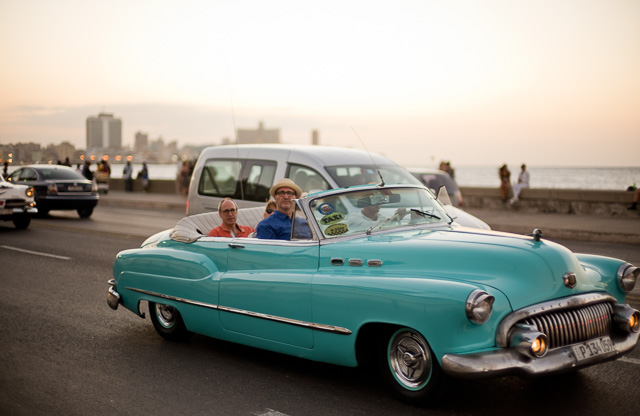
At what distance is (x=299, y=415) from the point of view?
479 centimetres

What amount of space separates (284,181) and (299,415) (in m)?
2.76

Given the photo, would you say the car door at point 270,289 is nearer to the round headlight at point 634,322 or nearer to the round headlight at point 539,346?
the round headlight at point 539,346

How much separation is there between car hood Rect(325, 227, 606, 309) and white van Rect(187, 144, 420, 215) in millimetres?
5372

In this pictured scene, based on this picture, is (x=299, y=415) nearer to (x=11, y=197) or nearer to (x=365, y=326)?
(x=365, y=326)

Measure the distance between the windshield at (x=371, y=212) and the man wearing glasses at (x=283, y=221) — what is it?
8.6 inches

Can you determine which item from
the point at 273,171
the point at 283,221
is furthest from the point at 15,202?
the point at 283,221

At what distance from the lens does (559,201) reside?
873 inches

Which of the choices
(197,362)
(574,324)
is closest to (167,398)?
(197,362)

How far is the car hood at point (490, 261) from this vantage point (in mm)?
4688

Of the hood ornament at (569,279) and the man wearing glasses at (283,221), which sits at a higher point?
the man wearing glasses at (283,221)

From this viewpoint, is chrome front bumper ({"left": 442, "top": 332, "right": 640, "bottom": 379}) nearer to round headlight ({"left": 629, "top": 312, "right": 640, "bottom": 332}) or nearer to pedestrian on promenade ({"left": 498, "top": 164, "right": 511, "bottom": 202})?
round headlight ({"left": 629, "top": 312, "right": 640, "bottom": 332})

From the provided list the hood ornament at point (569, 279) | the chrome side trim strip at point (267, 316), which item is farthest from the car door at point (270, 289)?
the hood ornament at point (569, 279)

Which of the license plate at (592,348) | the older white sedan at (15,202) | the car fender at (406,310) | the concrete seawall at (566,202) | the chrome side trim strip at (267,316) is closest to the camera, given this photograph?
the car fender at (406,310)

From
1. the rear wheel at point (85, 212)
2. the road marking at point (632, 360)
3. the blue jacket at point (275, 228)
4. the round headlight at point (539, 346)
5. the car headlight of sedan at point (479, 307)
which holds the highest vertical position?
the blue jacket at point (275, 228)
